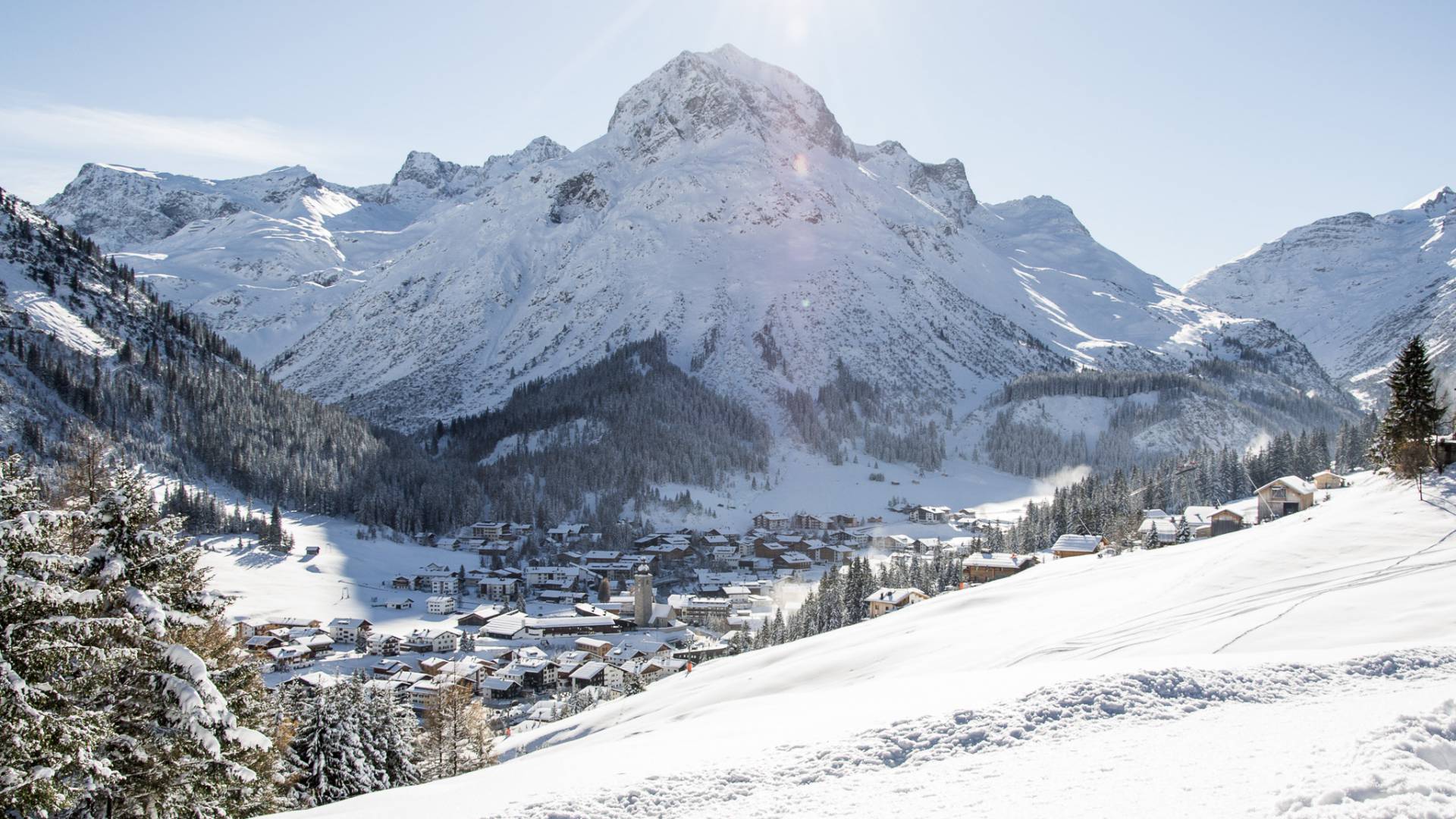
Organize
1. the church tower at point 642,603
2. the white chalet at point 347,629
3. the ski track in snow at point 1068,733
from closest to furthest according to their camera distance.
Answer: the ski track in snow at point 1068,733
the white chalet at point 347,629
the church tower at point 642,603

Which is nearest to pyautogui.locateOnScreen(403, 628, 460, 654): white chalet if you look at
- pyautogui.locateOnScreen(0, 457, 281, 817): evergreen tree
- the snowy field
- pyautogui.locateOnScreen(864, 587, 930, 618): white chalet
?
pyautogui.locateOnScreen(864, 587, 930, 618): white chalet

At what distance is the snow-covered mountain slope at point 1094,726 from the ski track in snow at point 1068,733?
4cm

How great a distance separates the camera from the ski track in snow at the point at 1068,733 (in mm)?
9891

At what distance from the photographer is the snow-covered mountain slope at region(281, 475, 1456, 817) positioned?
10609mm

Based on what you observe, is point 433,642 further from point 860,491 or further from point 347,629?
point 860,491

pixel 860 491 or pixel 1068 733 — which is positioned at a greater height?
pixel 1068 733

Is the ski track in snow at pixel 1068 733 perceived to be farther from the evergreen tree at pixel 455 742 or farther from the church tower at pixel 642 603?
the church tower at pixel 642 603

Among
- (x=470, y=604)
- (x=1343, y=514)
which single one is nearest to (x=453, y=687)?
(x=1343, y=514)

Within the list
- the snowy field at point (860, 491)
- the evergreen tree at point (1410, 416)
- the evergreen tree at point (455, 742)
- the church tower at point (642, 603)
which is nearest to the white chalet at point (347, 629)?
the church tower at point (642, 603)

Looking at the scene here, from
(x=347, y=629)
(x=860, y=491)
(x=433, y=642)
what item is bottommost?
(x=433, y=642)

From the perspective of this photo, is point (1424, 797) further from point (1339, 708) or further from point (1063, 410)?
point (1063, 410)

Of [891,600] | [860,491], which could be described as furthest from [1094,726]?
[860,491]

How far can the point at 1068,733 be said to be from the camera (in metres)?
13.4

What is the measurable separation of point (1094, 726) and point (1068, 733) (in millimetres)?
561
